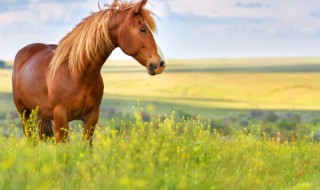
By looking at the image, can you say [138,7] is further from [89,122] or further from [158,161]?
[158,161]

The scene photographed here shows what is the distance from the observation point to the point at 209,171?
303 inches

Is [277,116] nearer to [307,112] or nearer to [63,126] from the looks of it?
[307,112]

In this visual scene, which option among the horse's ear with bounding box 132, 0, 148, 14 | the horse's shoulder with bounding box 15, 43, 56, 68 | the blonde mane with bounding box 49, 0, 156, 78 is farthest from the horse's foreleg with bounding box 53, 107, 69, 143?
the horse's shoulder with bounding box 15, 43, 56, 68

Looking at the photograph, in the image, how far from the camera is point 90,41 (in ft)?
33.8

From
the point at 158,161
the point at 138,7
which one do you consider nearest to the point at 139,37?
the point at 138,7

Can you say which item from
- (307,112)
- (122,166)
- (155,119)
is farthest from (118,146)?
(307,112)

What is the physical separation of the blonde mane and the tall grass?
4.03 ft

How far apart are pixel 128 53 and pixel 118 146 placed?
2419 mm

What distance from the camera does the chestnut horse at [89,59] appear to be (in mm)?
9883

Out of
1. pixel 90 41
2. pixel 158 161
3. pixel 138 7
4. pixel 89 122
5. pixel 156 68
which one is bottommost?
pixel 89 122

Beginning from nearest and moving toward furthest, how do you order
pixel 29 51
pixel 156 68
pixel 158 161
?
pixel 158 161 → pixel 156 68 → pixel 29 51

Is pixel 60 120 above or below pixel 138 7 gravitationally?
below

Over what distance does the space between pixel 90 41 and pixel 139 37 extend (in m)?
0.89

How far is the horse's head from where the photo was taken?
9.67 meters
